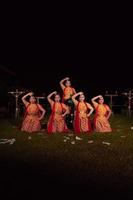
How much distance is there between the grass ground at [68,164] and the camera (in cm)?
1003

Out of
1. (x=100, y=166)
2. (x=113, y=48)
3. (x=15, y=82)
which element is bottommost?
(x=100, y=166)

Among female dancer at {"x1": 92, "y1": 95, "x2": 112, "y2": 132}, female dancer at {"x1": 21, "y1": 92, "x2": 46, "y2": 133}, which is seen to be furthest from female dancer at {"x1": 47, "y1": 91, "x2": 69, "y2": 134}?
female dancer at {"x1": 92, "y1": 95, "x2": 112, "y2": 132}

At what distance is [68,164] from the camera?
41.7ft

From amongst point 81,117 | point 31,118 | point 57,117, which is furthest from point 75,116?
point 31,118

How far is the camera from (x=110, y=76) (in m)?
43.7

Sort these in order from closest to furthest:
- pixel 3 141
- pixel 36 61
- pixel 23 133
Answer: pixel 3 141 < pixel 23 133 < pixel 36 61

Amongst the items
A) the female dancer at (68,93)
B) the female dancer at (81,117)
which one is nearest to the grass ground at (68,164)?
the female dancer at (81,117)

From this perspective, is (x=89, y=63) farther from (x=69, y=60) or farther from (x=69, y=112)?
(x=69, y=112)

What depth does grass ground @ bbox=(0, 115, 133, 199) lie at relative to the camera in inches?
395

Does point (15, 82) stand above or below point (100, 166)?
above

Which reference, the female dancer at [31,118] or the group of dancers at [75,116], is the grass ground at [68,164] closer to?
the group of dancers at [75,116]

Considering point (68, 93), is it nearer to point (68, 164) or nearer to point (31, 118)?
point (31, 118)

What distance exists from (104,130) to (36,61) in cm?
2914

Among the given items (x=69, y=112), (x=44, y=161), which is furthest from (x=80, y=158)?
(x=69, y=112)
